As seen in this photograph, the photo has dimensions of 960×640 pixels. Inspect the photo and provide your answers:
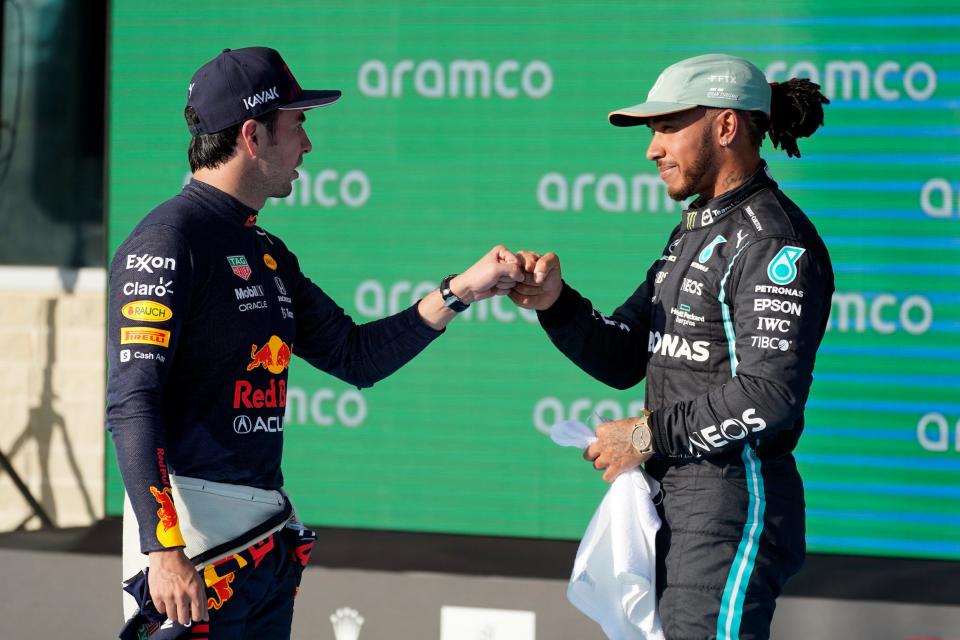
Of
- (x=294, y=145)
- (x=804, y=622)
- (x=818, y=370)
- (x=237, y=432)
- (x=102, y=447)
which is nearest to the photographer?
(x=237, y=432)

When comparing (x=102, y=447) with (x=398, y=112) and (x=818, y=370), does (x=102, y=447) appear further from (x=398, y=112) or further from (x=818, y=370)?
(x=818, y=370)

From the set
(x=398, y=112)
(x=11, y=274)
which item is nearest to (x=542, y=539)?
(x=398, y=112)

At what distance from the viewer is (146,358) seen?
2.77 metres

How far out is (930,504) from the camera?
16.5 ft

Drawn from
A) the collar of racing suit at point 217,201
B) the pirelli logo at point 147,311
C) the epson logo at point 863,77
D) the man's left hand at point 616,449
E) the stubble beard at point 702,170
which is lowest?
the man's left hand at point 616,449

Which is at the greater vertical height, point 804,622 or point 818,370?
point 818,370

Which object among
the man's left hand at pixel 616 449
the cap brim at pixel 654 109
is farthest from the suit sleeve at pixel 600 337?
the cap brim at pixel 654 109

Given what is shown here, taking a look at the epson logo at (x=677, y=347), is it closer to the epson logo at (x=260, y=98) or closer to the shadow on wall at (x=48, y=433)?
the epson logo at (x=260, y=98)

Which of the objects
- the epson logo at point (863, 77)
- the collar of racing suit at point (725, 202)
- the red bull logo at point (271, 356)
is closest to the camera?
the red bull logo at point (271, 356)

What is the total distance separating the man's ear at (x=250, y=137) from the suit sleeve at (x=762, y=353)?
130 cm

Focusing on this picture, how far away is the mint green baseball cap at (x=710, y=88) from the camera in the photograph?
124 inches

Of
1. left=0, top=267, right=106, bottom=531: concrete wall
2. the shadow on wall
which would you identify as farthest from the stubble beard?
the shadow on wall

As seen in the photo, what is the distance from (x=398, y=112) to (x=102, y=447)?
2.15 metres

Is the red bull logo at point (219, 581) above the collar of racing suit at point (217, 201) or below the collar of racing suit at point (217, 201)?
below
